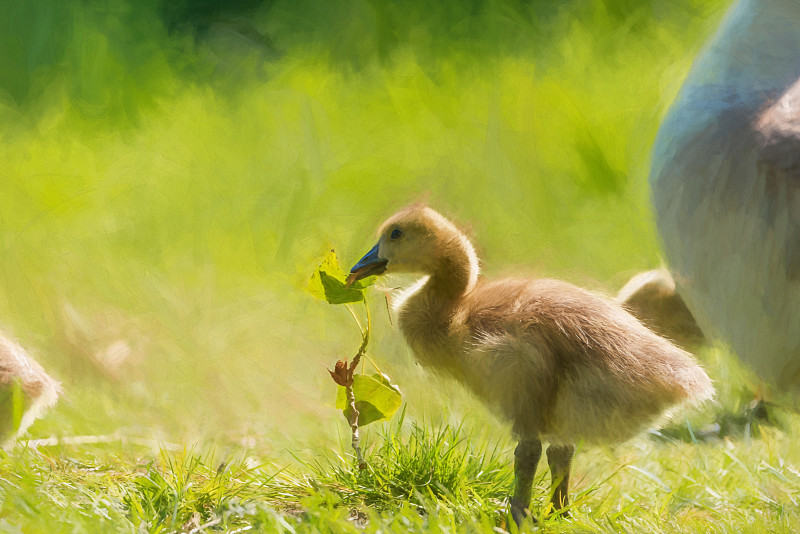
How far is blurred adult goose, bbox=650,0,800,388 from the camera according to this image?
1.57 meters

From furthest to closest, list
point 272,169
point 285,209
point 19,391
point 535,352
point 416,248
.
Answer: point 272,169
point 285,209
point 19,391
point 416,248
point 535,352

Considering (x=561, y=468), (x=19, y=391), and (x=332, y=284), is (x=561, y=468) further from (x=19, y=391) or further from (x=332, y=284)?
(x=19, y=391)

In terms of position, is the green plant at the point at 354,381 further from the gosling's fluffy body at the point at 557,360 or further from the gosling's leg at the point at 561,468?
the gosling's leg at the point at 561,468

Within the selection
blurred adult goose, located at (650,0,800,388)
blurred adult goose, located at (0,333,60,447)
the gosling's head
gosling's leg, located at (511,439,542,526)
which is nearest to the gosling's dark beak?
the gosling's head

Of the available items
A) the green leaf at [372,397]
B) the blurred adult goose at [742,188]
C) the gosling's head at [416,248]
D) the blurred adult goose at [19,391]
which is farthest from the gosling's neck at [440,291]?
the blurred adult goose at [19,391]

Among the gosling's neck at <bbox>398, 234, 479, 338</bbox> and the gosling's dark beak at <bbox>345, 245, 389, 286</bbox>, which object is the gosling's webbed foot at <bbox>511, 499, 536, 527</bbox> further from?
the gosling's dark beak at <bbox>345, 245, 389, 286</bbox>

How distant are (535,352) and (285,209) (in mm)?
2340

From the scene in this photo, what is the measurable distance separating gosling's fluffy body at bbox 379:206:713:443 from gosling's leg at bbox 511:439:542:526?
23 mm

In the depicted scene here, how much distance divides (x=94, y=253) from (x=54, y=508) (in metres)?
1.98

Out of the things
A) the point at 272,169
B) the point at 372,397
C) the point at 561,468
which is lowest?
the point at 561,468

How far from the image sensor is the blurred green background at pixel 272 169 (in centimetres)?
266

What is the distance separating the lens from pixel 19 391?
1.93m

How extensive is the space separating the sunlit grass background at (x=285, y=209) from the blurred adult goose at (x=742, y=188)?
22 centimetres

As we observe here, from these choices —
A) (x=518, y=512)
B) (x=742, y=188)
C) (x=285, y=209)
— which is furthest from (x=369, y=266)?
(x=285, y=209)
